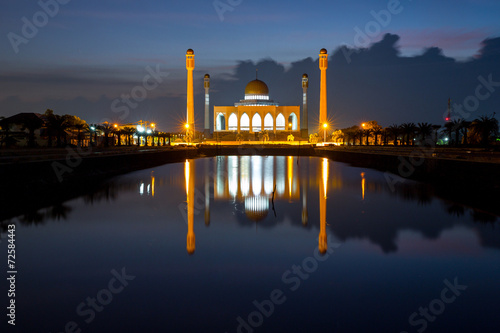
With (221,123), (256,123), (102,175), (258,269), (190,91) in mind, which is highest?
(190,91)

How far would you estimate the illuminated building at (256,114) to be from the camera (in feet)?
216

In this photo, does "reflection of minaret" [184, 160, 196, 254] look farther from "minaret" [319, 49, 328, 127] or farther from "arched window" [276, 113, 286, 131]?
"arched window" [276, 113, 286, 131]

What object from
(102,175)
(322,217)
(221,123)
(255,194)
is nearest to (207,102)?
(221,123)

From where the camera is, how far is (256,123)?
6631cm

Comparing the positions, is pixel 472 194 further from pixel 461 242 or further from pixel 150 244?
pixel 150 244

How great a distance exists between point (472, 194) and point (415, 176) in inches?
230

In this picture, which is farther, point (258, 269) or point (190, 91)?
point (190, 91)

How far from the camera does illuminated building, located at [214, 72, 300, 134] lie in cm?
6569

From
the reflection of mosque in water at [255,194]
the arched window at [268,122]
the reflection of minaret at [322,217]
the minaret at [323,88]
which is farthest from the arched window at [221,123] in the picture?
the reflection of minaret at [322,217]

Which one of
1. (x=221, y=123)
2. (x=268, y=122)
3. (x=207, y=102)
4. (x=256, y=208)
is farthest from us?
(x=221, y=123)

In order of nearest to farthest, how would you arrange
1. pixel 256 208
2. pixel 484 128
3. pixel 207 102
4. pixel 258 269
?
→ pixel 258 269, pixel 256 208, pixel 484 128, pixel 207 102

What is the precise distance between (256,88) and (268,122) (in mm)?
5509

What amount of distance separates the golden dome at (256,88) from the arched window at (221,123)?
16.8 ft

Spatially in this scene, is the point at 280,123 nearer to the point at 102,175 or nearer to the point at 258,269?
the point at 102,175
